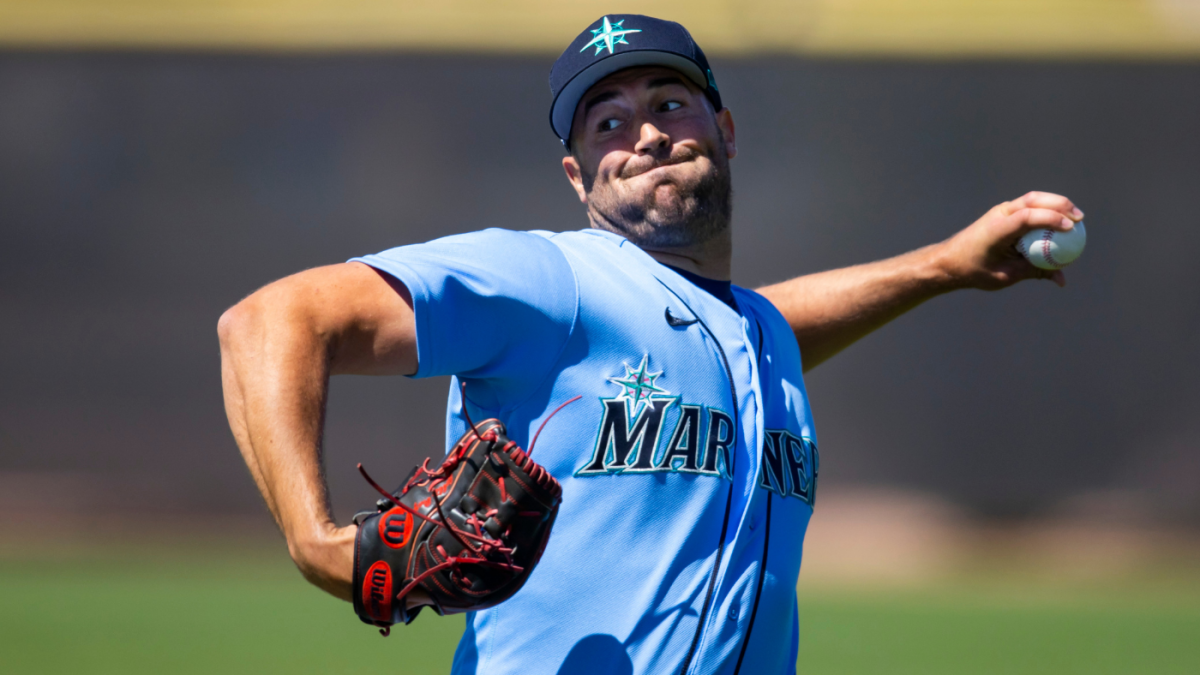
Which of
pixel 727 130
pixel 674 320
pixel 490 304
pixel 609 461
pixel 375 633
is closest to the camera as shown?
pixel 490 304

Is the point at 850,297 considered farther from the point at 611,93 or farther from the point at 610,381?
the point at 610,381

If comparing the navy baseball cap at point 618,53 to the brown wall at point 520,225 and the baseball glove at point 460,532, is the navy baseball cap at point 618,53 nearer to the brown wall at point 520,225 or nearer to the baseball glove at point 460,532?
the baseball glove at point 460,532

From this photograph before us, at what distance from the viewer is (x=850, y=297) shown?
2.08m

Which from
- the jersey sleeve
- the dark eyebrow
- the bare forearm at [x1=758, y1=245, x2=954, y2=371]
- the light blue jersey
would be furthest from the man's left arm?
the jersey sleeve

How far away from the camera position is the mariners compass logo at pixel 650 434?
1301mm

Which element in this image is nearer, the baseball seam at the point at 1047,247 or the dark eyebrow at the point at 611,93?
the dark eyebrow at the point at 611,93

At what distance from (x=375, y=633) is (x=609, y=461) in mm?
4141

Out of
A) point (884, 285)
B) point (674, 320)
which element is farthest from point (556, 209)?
point (674, 320)

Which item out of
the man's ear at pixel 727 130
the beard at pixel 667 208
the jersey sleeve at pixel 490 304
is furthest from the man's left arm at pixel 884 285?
the jersey sleeve at pixel 490 304

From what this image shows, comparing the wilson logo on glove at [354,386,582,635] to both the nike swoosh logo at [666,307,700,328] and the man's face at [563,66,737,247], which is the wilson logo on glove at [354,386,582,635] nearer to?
the nike swoosh logo at [666,307,700,328]

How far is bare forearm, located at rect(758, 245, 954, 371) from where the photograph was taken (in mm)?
2064

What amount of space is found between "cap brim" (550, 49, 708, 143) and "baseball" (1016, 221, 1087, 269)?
0.75m

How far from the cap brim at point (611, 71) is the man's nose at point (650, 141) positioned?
4.5 inches

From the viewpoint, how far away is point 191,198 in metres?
9.18
